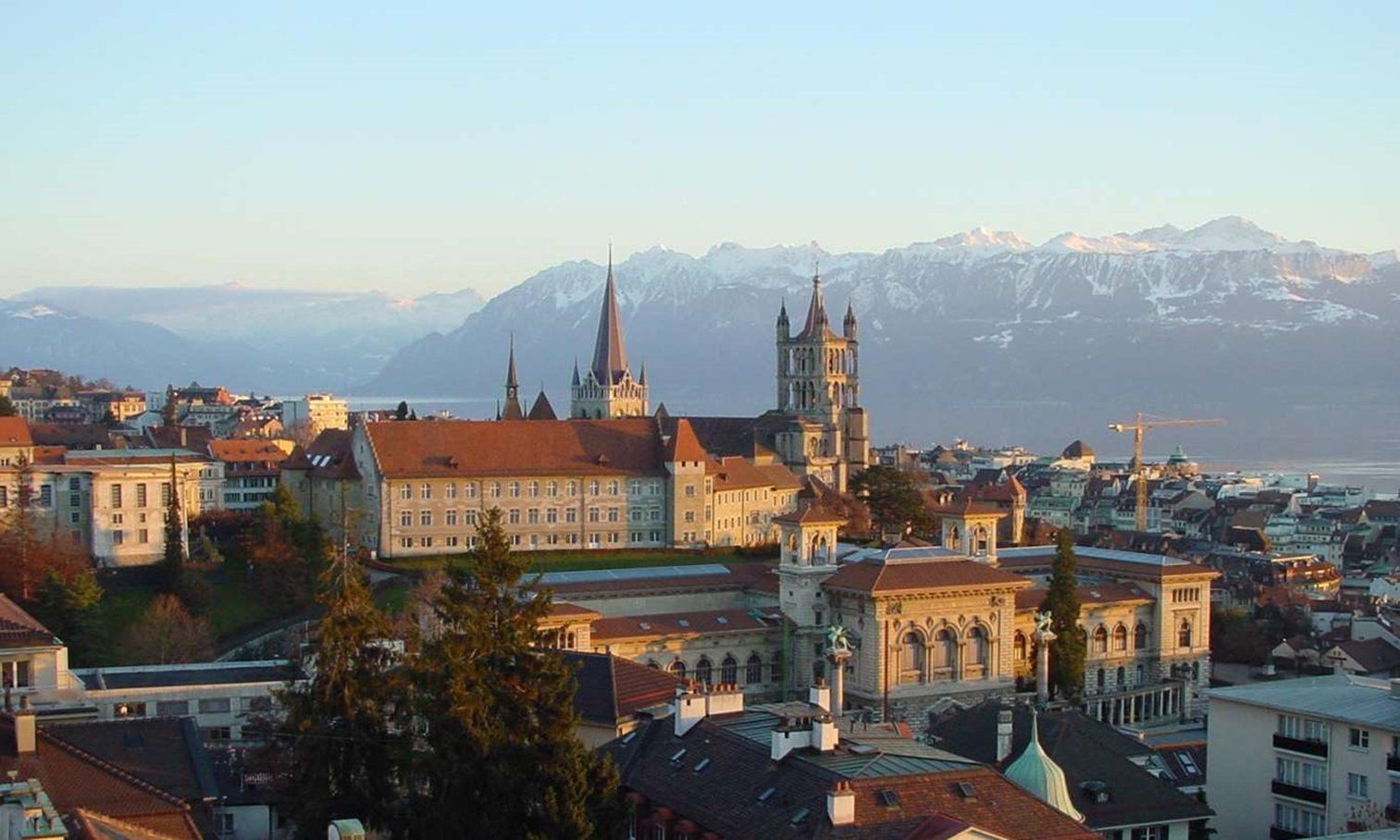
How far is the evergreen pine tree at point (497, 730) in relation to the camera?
84.4ft

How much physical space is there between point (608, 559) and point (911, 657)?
1578 cm

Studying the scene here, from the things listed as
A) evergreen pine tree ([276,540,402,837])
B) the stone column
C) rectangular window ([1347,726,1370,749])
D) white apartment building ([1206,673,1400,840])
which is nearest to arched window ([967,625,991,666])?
the stone column

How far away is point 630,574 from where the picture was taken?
2464 inches

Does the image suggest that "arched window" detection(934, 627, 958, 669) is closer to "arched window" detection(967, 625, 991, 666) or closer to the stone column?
"arched window" detection(967, 625, 991, 666)

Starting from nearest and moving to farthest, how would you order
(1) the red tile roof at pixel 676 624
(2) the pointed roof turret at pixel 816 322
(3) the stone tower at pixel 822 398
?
(1) the red tile roof at pixel 676 624, (3) the stone tower at pixel 822 398, (2) the pointed roof turret at pixel 816 322

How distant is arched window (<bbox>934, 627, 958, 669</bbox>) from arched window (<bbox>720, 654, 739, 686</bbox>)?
6.69 meters

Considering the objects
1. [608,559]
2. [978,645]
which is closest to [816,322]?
[608,559]

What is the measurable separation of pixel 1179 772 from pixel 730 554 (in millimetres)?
30434

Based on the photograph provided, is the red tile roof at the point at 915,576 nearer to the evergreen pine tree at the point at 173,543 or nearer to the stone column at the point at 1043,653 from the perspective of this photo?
the stone column at the point at 1043,653

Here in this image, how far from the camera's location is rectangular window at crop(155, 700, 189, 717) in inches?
1700

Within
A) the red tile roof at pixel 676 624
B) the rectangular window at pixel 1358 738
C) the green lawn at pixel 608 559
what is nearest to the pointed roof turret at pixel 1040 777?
the rectangular window at pixel 1358 738

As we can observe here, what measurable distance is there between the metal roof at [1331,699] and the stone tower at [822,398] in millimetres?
50480

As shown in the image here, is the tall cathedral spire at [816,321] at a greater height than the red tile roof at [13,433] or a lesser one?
greater

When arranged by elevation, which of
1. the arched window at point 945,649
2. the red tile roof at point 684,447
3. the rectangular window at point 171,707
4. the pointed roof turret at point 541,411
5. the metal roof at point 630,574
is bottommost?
the arched window at point 945,649
